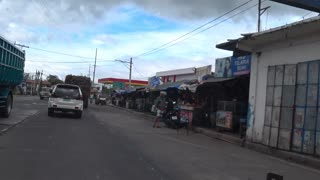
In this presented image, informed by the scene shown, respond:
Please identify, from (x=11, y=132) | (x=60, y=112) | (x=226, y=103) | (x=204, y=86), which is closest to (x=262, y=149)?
(x=226, y=103)

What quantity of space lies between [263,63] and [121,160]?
9266mm

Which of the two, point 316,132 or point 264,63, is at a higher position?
point 264,63

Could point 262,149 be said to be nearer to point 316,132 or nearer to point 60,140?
point 316,132

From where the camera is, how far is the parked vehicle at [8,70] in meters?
21.8

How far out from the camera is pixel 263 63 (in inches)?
796

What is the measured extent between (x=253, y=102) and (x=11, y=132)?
9298mm

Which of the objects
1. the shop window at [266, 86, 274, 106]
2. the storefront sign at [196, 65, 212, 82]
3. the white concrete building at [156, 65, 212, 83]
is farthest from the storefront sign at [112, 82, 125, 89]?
the shop window at [266, 86, 274, 106]

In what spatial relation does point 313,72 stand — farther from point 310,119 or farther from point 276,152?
point 276,152

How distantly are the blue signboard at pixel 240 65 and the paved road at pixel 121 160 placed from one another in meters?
6.65

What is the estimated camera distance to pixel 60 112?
108 ft

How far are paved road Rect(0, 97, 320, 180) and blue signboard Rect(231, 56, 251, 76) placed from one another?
6646mm

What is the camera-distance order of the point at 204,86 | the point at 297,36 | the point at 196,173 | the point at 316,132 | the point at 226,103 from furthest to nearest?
the point at 204,86
the point at 226,103
the point at 297,36
the point at 316,132
the point at 196,173

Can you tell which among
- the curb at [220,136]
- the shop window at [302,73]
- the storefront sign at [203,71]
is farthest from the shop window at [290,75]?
the storefront sign at [203,71]

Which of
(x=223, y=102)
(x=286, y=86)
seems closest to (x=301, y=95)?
(x=286, y=86)
